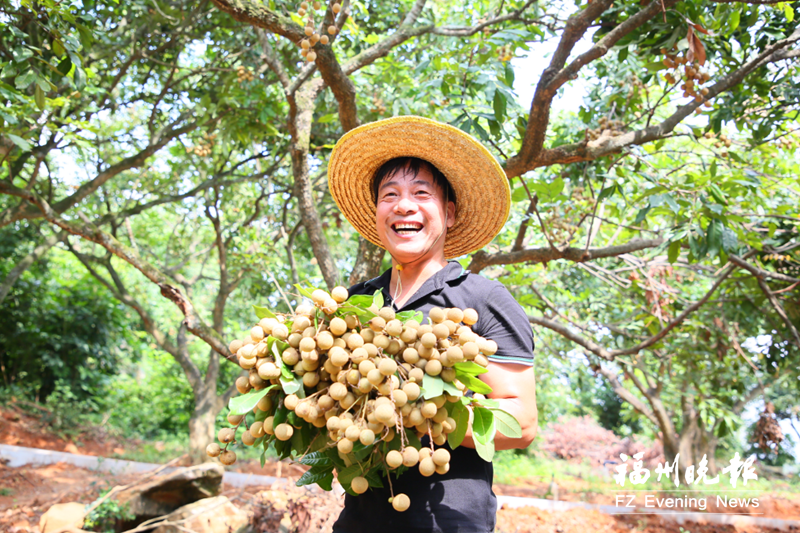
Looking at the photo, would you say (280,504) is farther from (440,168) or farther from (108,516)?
(440,168)

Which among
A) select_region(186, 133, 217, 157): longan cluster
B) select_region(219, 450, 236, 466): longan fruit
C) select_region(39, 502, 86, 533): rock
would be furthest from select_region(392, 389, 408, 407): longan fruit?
select_region(186, 133, 217, 157): longan cluster

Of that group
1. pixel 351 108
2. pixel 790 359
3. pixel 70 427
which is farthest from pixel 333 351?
pixel 70 427

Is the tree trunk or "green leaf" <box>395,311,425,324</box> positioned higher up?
"green leaf" <box>395,311,425,324</box>

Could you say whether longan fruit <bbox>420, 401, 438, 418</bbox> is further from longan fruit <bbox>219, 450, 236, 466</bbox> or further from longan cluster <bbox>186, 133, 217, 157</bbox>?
longan cluster <bbox>186, 133, 217, 157</bbox>

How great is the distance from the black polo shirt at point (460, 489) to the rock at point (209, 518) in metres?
2.73

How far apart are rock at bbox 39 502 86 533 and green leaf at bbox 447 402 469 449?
3481mm

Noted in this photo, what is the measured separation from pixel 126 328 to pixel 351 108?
8.22 metres

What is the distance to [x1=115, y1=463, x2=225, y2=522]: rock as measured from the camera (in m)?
3.86

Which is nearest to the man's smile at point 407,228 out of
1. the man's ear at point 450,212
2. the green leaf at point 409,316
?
the man's ear at point 450,212

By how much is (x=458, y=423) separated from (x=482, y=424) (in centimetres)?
4

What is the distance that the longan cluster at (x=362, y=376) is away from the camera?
0.83 m

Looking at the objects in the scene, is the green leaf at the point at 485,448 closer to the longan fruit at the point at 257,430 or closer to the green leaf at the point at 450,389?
the green leaf at the point at 450,389

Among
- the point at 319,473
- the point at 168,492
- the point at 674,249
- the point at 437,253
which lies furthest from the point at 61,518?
the point at 674,249

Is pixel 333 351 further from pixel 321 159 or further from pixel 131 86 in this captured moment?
pixel 131 86
